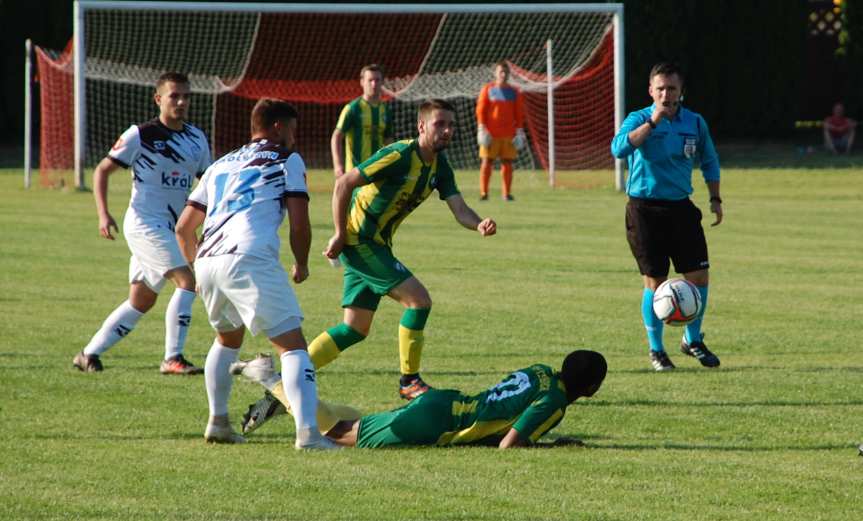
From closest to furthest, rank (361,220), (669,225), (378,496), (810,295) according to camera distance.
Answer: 1. (378,496)
2. (361,220)
3. (669,225)
4. (810,295)

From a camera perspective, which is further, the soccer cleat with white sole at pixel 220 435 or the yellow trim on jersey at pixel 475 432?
the soccer cleat with white sole at pixel 220 435

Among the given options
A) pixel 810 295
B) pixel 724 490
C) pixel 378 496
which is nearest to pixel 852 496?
pixel 724 490

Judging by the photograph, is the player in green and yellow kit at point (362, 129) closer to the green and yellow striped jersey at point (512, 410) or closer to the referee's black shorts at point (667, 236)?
the referee's black shorts at point (667, 236)

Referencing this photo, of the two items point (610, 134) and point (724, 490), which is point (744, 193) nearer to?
point (610, 134)

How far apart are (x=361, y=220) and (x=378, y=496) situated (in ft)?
9.27

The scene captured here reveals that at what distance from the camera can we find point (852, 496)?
5906 millimetres

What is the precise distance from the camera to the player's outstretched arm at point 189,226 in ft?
24.1

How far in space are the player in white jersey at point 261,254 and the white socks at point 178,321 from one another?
2259mm

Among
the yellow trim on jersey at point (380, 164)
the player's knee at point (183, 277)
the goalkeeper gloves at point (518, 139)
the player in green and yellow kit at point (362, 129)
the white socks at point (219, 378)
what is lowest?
the white socks at point (219, 378)

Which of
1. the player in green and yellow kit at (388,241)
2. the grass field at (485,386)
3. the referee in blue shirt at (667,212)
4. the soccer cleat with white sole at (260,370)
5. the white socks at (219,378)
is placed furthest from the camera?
the referee in blue shirt at (667,212)

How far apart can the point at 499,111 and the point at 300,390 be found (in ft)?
57.3

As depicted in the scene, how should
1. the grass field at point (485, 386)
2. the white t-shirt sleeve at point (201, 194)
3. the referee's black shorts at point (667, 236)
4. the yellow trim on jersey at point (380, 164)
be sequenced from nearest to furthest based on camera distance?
the grass field at point (485, 386) < the white t-shirt sleeve at point (201, 194) < the yellow trim on jersey at point (380, 164) < the referee's black shorts at point (667, 236)

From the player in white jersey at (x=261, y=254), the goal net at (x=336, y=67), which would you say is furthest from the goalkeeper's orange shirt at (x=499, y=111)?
the player in white jersey at (x=261, y=254)

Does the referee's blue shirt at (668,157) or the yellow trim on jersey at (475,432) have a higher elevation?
the referee's blue shirt at (668,157)
